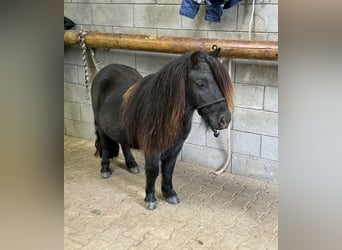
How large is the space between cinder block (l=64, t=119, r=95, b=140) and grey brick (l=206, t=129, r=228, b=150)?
1121 mm

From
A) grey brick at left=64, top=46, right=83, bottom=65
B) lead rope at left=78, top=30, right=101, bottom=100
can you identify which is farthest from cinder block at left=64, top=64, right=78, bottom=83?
lead rope at left=78, top=30, right=101, bottom=100

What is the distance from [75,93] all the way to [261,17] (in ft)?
5.72

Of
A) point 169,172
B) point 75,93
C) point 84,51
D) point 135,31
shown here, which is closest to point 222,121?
point 169,172

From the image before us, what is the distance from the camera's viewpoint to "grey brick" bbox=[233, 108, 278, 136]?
7.77 feet

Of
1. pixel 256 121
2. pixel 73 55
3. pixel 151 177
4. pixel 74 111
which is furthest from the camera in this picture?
pixel 74 111

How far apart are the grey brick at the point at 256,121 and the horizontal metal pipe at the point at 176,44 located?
0.41 m

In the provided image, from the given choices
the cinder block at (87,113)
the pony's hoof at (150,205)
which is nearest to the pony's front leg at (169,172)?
the pony's hoof at (150,205)

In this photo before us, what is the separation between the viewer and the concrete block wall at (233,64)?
7.56 ft

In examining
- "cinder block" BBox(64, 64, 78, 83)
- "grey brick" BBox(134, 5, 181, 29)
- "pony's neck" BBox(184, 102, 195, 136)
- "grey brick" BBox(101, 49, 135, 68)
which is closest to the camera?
"pony's neck" BBox(184, 102, 195, 136)

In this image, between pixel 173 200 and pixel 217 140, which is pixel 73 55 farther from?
pixel 173 200

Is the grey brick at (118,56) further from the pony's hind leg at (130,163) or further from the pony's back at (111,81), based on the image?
the pony's hind leg at (130,163)

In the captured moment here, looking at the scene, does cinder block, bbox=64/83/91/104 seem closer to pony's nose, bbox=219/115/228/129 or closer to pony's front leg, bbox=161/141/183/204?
pony's front leg, bbox=161/141/183/204

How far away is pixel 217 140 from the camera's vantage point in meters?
2.62
